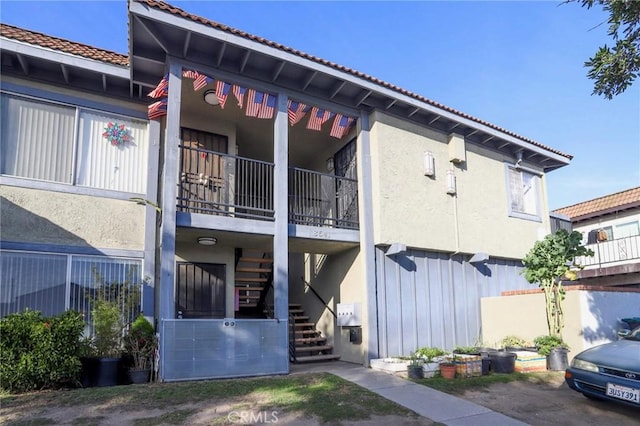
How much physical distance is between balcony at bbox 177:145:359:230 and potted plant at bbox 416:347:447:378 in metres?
3.09

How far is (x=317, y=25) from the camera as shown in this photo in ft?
35.2

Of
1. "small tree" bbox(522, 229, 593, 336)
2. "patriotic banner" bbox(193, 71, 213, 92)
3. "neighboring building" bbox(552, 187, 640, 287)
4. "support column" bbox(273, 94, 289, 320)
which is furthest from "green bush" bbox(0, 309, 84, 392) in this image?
"neighboring building" bbox(552, 187, 640, 287)

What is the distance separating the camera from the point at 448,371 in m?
8.44

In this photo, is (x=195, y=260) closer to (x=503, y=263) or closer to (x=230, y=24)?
(x=230, y=24)

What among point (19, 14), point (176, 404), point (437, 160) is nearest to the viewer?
point (176, 404)

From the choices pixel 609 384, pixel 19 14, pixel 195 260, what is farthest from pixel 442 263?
pixel 19 14

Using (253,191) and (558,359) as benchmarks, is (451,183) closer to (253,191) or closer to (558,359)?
(558,359)

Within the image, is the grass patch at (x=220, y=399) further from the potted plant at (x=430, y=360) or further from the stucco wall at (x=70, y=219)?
the stucco wall at (x=70, y=219)

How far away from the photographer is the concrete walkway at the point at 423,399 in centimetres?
601

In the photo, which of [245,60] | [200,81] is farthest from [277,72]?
[200,81]

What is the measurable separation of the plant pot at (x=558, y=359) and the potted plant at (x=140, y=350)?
7.70 m

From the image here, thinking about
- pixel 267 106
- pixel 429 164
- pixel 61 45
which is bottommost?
pixel 429 164

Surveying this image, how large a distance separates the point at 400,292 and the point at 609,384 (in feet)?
15.0

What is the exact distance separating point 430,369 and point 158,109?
23.3 ft
